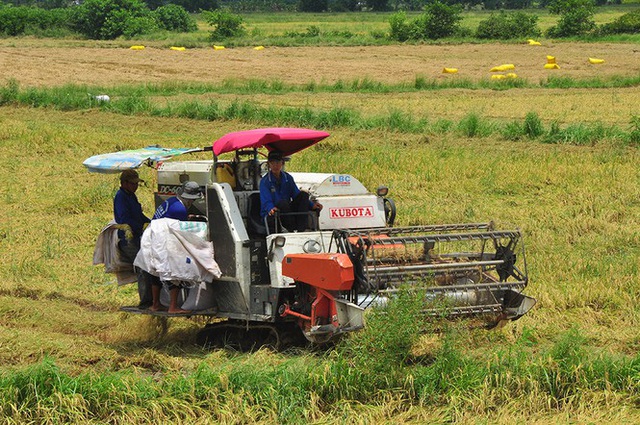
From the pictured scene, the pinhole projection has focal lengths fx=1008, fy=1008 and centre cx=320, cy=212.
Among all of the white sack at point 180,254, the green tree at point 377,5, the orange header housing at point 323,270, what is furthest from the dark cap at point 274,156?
the green tree at point 377,5

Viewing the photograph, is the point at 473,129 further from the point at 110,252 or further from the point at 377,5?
the point at 377,5

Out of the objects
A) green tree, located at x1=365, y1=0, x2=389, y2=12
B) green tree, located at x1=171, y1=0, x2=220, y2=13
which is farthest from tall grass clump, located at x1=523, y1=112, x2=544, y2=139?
green tree, located at x1=171, y1=0, x2=220, y2=13

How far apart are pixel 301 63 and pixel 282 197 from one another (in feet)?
117

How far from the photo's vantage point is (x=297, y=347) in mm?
10141

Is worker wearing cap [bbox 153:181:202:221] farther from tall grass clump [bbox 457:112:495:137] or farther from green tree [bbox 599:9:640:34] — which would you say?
green tree [bbox 599:9:640:34]

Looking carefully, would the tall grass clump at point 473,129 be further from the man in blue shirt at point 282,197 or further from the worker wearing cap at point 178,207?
the worker wearing cap at point 178,207

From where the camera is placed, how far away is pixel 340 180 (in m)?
11.0

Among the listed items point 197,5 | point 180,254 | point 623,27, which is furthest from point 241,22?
point 180,254

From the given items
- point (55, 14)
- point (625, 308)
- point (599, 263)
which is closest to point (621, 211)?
point (599, 263)

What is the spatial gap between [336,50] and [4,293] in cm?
4060

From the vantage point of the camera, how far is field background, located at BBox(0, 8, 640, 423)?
827 centimetres

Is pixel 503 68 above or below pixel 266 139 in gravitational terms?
below

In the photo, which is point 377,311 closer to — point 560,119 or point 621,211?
point 621,211

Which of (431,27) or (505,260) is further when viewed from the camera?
(431,27)
